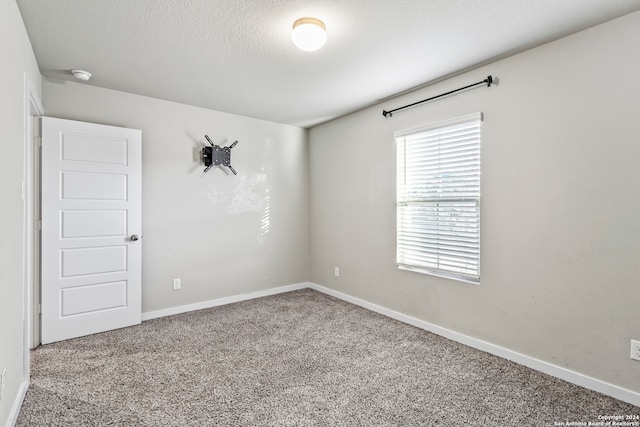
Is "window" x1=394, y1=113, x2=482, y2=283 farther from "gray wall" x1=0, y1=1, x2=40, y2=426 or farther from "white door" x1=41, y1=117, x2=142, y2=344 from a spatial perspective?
"gray wall" x1=0, y1=1, x2=40, y2=426

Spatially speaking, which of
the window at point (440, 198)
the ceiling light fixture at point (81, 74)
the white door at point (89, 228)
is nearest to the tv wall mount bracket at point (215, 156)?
the white door at point (89, 228)

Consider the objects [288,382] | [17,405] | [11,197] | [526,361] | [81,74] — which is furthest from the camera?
[81,74]

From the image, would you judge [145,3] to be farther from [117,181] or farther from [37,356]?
[37,356]

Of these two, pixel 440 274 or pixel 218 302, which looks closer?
pixel 440 274

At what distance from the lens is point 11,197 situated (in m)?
1.83

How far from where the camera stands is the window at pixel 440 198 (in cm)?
287

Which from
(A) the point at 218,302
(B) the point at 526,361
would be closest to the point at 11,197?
(A) the point at 218,302

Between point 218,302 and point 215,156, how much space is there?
1.80 metres

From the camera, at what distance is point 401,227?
3539 millimetres

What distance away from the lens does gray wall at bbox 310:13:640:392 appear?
2.07 m

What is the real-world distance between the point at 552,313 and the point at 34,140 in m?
4.47

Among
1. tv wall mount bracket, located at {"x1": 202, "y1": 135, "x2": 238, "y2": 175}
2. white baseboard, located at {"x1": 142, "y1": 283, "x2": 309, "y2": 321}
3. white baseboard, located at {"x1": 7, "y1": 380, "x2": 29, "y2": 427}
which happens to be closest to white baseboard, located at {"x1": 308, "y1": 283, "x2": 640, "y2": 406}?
white baseboard, located at {"x1": 142, "y1": 283, "x2": 309, "y2": 321}

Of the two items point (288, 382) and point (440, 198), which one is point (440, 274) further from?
point (288, 382)

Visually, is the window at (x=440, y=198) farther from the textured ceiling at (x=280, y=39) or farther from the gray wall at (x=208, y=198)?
the gray wall at (x=208, y=198)
